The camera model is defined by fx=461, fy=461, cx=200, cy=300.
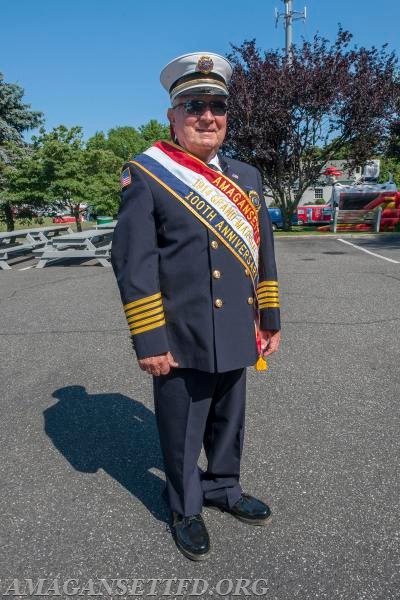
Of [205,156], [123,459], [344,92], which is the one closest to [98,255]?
[123,459]

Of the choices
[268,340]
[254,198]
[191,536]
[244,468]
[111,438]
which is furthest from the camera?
[111,438]

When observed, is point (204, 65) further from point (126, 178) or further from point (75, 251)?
point (75, 251)

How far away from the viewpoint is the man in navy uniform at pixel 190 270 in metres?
1.89

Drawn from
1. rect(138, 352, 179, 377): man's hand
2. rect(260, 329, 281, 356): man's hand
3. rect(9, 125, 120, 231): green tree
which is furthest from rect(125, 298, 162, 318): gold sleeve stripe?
rect(9, 125, 120, 231): green tree

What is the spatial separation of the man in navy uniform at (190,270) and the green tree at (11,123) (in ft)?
62.6

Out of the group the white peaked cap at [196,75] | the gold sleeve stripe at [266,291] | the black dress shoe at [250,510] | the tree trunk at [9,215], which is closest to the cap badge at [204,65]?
the white peaked cap at [196,75]

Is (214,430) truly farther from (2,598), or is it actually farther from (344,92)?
(344,92)

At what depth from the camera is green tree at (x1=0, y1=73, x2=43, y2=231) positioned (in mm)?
19986

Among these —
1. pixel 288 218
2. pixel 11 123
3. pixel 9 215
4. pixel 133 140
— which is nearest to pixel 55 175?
pixel 9 215

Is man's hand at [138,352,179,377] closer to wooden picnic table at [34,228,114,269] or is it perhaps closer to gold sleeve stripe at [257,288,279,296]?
gold sleeve stripe at [257,288,279,296]

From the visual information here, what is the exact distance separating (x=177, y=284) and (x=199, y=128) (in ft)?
2.17

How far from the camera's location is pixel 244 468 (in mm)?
2621

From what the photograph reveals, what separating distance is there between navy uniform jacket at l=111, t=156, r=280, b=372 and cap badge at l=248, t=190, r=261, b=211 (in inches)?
12.7

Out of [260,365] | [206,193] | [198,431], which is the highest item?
[206,193]
